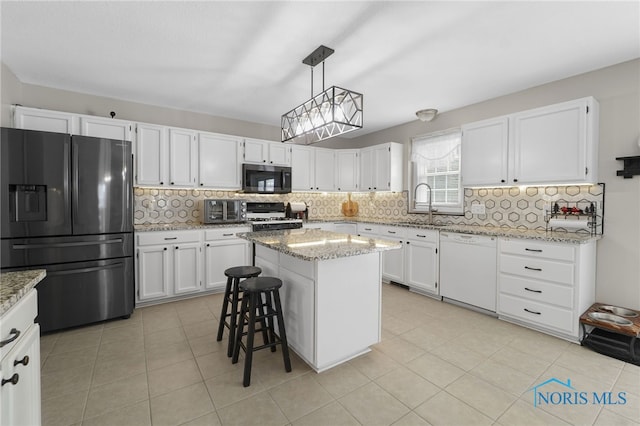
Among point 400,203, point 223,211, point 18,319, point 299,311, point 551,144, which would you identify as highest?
point 551,144

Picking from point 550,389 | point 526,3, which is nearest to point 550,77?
point 526,3

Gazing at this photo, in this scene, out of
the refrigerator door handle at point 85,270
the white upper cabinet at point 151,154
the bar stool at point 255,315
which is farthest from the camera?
the white upper cabinet at point 151,154

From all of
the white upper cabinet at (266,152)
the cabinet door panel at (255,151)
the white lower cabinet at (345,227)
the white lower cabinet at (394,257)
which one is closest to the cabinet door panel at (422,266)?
the white lower cabinet at (394,257)

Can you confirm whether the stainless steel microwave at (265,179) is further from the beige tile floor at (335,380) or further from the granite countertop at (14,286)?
the granite countertop at (14,286)

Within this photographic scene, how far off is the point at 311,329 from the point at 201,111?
360 centimetres

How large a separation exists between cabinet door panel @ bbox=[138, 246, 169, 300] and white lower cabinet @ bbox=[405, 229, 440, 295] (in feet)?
10.3

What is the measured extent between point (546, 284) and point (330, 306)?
215 cm

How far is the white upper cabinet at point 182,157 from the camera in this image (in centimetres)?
381

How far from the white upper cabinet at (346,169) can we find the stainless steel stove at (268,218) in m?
1.24

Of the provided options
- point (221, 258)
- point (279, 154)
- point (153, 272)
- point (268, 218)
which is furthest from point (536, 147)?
point (153, 272)

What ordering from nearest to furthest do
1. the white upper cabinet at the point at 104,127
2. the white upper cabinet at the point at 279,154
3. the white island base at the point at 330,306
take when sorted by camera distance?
the white island base at the point at 330,306, the white upper cabinet at the point at 104,127, the white upper cabinet at the point at 279,154

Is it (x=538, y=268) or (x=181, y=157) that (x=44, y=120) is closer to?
(x=181, y=157)

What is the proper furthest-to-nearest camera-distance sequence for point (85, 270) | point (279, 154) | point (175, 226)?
point (279, 154), point (175, 226), point (85, 270)

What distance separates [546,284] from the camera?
2742 mm
